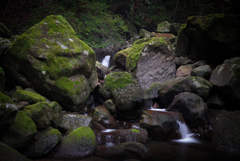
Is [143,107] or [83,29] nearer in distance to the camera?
[143,107]

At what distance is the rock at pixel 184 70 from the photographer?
26.7 ft

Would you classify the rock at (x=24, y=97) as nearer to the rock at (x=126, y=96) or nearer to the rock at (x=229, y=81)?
the rock at (x=126, y=96)

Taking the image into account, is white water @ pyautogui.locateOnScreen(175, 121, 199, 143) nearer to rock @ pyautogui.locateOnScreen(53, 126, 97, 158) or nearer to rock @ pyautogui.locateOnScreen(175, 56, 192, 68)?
rock @ pyautogui.locateOnScreen(53, 126, 97, 158)

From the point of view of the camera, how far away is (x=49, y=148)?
11.1 feet

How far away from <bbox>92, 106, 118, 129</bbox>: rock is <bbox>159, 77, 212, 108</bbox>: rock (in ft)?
8.18

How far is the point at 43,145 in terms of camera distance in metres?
3.35

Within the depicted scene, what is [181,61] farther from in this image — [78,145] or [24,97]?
[24,97]

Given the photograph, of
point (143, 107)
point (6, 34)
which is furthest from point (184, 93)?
point (6, 34)

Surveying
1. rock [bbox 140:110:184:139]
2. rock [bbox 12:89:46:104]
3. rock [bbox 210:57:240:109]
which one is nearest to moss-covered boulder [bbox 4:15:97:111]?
rock [bbox 12:89:46:104]

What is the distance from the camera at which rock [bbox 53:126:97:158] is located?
350cm

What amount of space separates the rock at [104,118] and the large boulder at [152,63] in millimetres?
3013

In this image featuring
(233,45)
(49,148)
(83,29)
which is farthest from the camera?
(83,29)

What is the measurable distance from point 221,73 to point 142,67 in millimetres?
3740

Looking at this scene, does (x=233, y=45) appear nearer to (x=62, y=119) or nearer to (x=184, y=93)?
(x=184, y=93)
